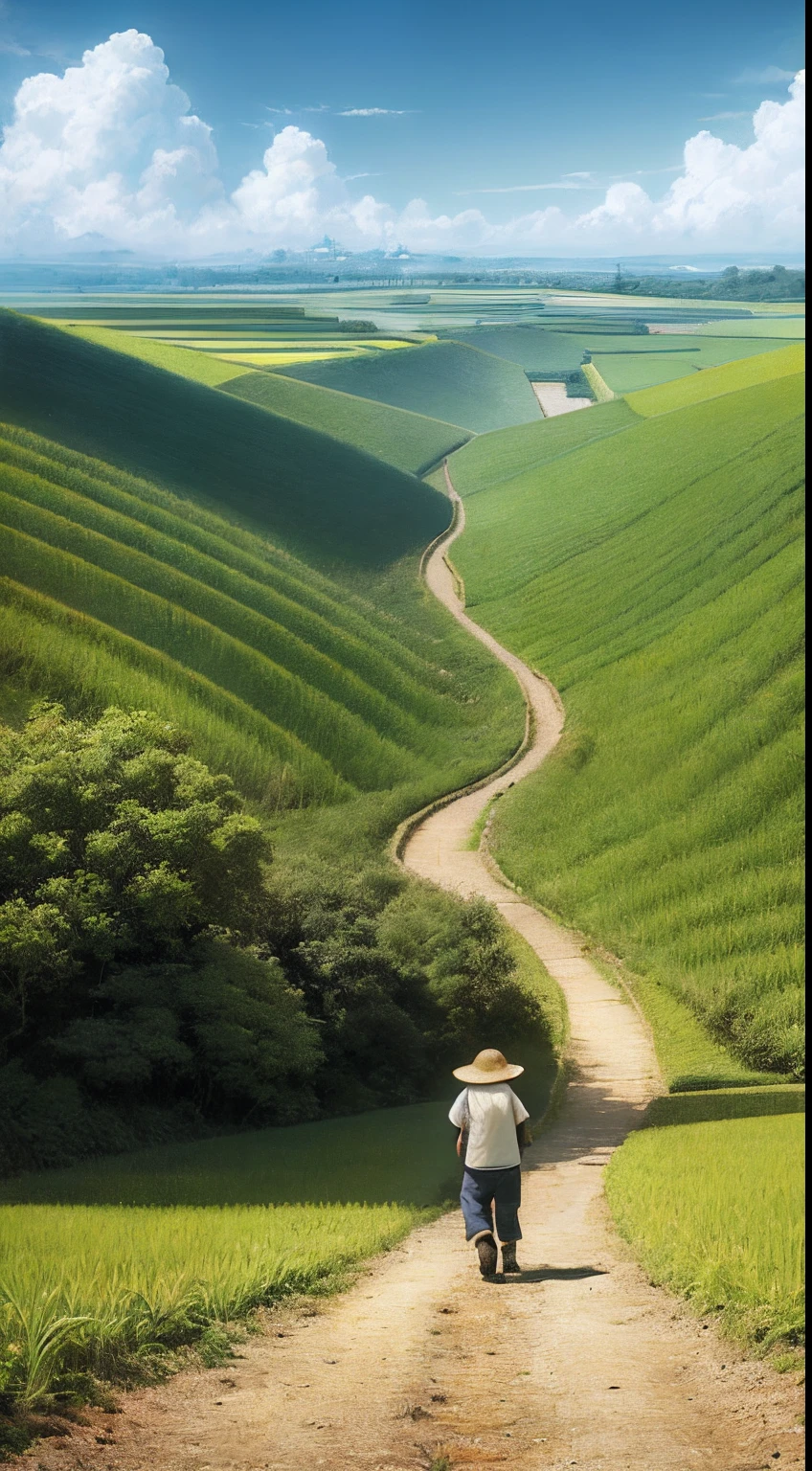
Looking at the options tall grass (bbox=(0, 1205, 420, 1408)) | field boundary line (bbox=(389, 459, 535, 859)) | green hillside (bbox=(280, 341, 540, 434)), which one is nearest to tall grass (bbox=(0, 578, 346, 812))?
field boundary line (bbox=(389, 459, 535, 859))

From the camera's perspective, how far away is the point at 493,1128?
6703 mm

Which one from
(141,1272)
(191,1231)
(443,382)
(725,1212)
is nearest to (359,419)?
(443,382)

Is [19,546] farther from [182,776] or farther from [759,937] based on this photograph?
[759,937]

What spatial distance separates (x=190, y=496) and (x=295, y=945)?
765 centimetres

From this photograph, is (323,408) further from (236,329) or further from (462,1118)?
(462,1118)

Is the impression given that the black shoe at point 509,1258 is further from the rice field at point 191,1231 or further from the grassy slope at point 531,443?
the grassy slope at point 531,443

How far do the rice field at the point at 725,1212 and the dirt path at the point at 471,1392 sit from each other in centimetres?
18

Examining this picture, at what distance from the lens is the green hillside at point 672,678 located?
1503 centimetres

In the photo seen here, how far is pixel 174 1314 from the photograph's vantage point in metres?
5.46

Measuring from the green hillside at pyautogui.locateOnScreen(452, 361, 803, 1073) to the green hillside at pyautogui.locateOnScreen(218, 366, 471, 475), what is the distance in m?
0.66

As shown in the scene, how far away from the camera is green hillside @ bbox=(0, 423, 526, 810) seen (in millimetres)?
14586

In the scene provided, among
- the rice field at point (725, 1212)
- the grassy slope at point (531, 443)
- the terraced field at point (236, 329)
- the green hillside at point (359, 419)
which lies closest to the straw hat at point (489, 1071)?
the rice field at point (725, 1212)

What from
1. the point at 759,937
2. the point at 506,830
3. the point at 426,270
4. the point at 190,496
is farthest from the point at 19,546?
the point at 759,937

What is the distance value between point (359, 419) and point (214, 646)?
7.19m
